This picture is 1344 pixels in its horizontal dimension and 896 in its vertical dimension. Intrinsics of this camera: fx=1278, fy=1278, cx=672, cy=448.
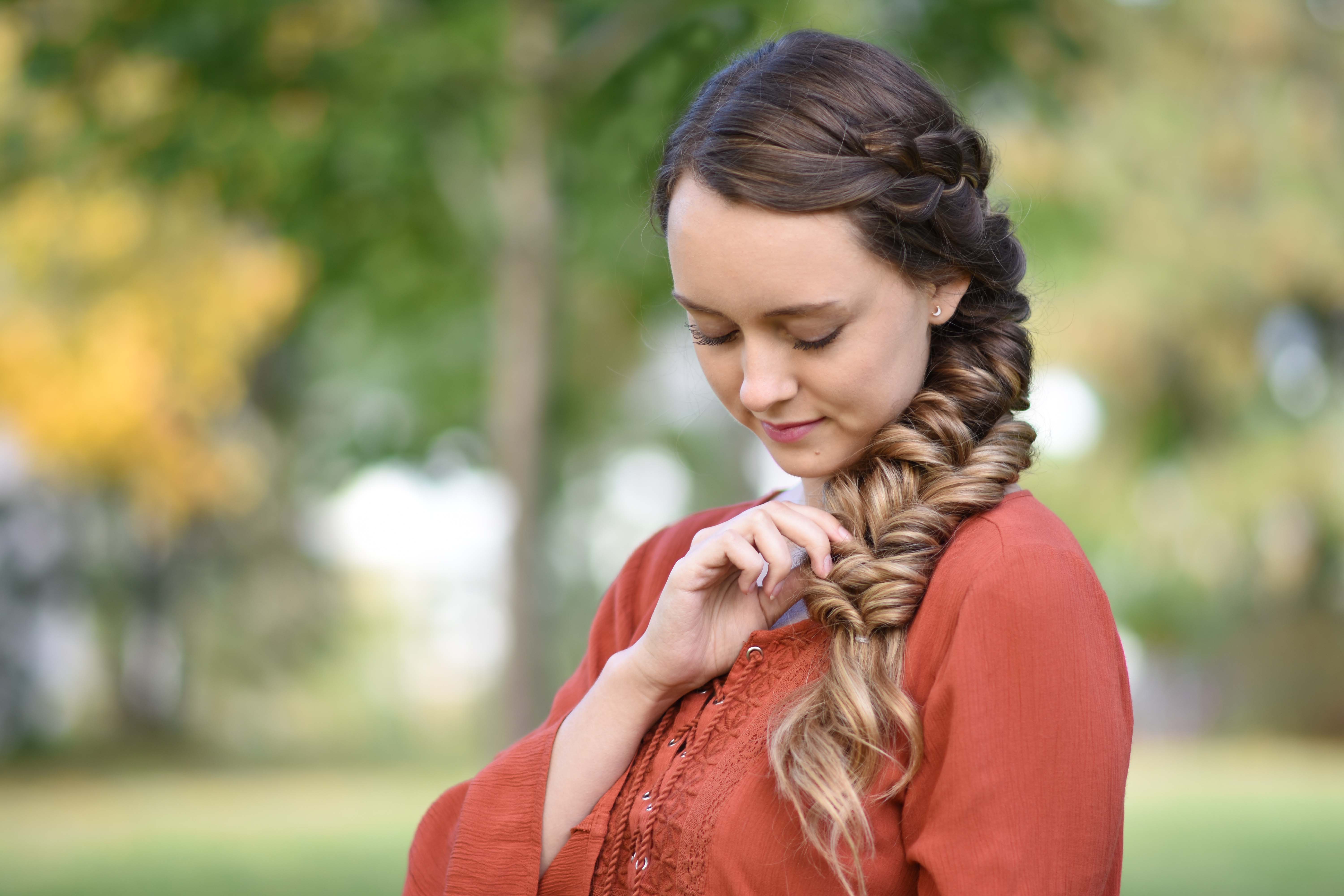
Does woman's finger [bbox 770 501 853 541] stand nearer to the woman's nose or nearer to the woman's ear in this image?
the woman's nose

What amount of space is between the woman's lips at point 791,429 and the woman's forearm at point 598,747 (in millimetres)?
376

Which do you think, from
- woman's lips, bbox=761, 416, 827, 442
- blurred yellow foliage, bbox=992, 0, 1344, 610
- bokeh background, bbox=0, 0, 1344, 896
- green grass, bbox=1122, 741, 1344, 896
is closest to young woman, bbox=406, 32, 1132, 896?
woman's lips, bbox=761, 416, 827, 442

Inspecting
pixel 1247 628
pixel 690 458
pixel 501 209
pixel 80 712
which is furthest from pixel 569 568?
pixel 501 209

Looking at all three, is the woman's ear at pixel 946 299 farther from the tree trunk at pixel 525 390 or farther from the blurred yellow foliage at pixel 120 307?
the blurred yellow foliage at pixel 120 307

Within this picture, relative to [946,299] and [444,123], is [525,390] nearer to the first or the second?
[444,123]

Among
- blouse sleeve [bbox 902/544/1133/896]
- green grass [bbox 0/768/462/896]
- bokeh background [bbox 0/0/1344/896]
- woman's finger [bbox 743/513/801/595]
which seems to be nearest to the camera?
blouse sleeve [bbox 902/544/1133/896]

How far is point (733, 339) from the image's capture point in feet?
5.59

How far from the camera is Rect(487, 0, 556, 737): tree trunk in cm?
629

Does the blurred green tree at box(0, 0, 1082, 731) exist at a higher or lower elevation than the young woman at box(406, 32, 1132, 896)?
higher

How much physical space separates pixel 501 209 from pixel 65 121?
217cm

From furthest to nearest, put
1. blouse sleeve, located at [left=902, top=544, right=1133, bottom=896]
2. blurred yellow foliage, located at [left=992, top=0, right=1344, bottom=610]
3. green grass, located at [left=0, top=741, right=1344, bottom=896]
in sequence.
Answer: blurred yellow foliage, located at [left=992, top=0, right=1344, bottom=610] → green grass, located at [left=0, top=741, right=1344, bottom=896] → blouse sleeve, located at [left=902, top=544, right=1133, bottom=896]

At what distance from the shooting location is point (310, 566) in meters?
15.5

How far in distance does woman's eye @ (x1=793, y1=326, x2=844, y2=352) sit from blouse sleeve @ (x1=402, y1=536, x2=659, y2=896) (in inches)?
23.9

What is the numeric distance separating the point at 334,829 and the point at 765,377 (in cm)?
805
